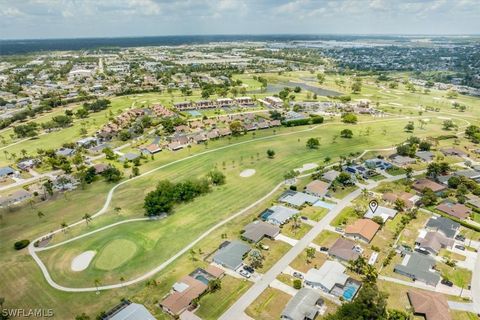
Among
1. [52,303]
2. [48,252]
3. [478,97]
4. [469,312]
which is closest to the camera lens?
[469,312]

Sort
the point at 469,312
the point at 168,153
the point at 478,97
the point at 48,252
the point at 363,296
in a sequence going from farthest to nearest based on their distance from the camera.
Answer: the point at 478,97
the point at 168,153
the point at 48,252
the point at 469,312
the point at 363,296

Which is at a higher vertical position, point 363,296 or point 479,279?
point 363,296

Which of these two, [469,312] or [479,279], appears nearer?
[469,312]

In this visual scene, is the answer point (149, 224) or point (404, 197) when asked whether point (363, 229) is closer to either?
point (404, 197)

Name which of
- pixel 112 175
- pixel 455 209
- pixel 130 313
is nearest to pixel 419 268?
pixel 455 209

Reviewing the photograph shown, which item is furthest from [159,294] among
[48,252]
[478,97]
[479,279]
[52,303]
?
[478,97]

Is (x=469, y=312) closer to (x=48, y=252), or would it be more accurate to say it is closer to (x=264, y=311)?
(x=264, y=311)

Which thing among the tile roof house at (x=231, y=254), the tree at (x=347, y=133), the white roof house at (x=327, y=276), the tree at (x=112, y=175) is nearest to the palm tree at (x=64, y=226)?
the tree at (x=112, y=175)
